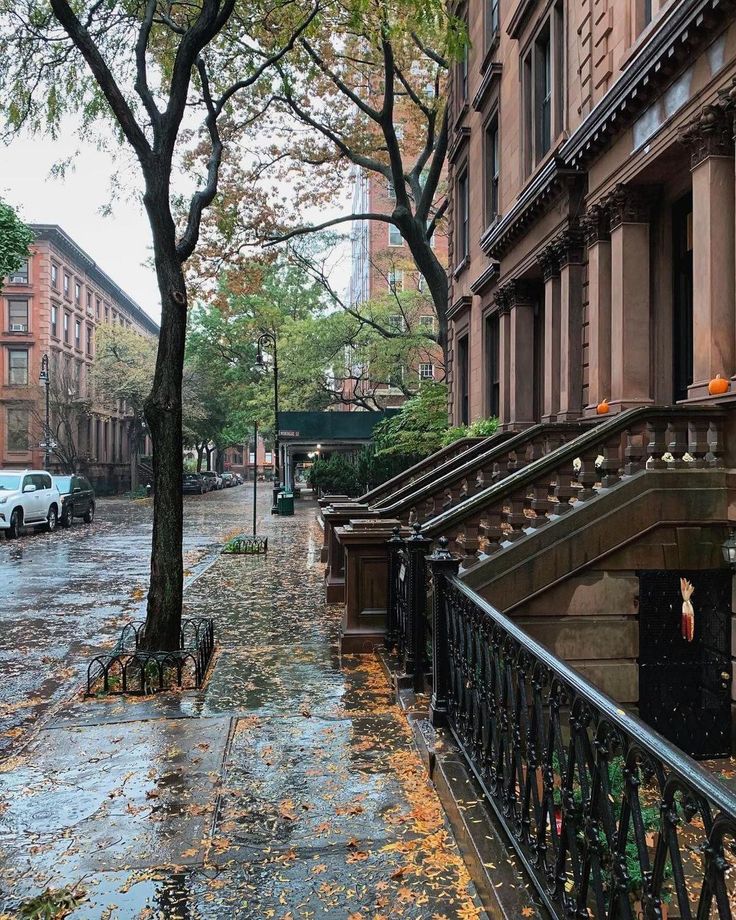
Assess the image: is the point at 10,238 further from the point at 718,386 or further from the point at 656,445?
the point at 718,386

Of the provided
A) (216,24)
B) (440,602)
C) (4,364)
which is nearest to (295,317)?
(4,364)

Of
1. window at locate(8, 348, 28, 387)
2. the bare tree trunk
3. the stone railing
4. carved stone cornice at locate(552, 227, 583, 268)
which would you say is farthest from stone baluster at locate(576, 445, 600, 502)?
window at locate(8, 348, 28, 387)

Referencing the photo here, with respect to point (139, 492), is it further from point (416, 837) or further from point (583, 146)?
point (416, 837)

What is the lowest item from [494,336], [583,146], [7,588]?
[7,588]

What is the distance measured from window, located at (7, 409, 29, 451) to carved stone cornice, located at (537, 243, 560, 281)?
4557 cm

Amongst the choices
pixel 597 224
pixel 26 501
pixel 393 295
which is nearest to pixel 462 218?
pixel 597 224

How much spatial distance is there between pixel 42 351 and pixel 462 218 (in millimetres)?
39837

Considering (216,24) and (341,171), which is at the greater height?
(341,171)

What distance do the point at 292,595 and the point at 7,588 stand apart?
523 centimetres

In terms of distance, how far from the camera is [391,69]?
19.7 meters

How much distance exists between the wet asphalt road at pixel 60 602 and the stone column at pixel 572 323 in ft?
23.4

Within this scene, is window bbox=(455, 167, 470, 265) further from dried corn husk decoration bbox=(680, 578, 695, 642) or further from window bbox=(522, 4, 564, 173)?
dried corn husk decoration bbox=(680, 578, 695, 642)

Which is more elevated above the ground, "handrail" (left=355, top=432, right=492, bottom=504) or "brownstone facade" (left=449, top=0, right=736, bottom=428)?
"brownstone facade" (left=449, top=0, right=736, bottom=428)

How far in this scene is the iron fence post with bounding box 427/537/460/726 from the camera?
5.17 meters
